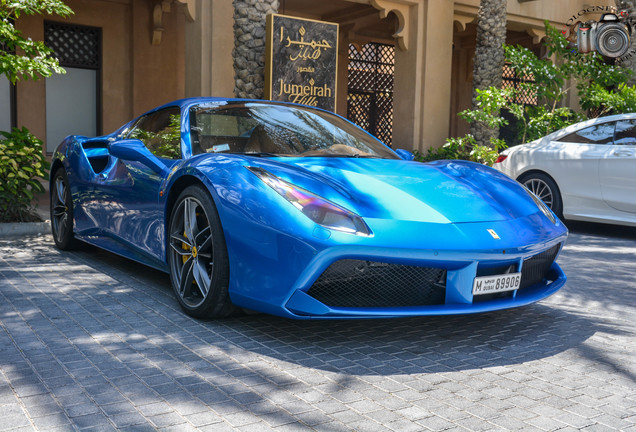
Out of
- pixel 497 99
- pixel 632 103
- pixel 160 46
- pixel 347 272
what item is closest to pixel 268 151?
pixel 347 272

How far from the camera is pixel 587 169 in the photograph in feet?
26.4

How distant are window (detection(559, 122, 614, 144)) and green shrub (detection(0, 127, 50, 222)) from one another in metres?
6.34

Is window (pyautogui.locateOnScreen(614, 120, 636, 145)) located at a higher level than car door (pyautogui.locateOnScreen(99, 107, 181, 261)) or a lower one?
higher

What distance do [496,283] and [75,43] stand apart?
12.4 metres

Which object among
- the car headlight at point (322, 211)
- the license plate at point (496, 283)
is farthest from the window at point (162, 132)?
the license plate at point (496, 283)

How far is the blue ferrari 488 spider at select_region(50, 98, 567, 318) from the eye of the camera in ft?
10.5

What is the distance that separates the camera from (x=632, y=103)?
443 inches

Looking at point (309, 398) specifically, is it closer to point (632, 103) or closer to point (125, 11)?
point (632, 103)

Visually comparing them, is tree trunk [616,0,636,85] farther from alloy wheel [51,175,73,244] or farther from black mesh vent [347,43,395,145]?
alloy wheel [51,175,73,244]

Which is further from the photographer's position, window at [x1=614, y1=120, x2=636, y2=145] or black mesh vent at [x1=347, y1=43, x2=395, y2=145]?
black mesh vent at [x1=347, y1=43, x2=395, y2=145]

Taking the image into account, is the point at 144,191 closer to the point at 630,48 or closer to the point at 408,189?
the point at 408,189

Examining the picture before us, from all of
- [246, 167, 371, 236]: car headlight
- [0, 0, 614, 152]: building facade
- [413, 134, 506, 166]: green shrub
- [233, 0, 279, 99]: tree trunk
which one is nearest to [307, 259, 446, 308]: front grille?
[246, 167, 371, 236]: car headlight

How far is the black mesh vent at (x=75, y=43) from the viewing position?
13.3m

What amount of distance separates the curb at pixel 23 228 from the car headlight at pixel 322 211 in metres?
4.67
